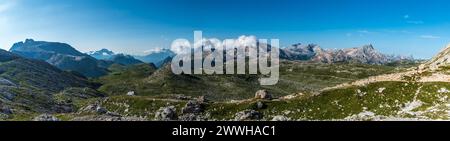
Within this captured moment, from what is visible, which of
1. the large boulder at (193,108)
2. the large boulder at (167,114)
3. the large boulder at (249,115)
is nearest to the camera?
the large boulder at (249,115)

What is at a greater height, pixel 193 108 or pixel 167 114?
pixel 193 108

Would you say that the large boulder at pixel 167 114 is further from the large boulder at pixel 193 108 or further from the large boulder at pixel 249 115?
the large boulder at pixel 249 115

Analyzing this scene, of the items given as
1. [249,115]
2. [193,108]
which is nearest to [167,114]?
[193,108]

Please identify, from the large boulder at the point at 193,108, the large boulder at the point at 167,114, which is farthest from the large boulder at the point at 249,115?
the large boulder at the point at 167,114

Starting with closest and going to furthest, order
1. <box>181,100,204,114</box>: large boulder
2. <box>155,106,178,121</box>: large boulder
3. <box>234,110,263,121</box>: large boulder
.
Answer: <box>234,110,263,121</box>: large boulder → <box>155,106,178,121</box>: large boulder → <box>181,100,204,114</box>: large boulder

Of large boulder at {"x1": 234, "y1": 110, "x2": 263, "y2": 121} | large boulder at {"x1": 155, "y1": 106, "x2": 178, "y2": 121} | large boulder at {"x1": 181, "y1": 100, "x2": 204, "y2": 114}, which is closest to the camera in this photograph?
large boulder at {"x1": 234, "y1": 110, "x2": 263, "y2": 121}

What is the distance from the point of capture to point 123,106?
512 feet

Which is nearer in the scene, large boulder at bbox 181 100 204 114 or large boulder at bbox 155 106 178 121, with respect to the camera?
large boulder at bbox 155 106 178 121

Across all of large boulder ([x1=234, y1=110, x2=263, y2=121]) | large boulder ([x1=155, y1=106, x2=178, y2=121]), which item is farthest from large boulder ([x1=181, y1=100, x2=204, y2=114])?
large boulder ([x1=234, y1=110, x2=263, y2=121])

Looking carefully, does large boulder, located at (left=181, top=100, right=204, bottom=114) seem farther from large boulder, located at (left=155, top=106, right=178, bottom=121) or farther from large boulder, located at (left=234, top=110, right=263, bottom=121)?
large boulder, located at (left=234, top=110, right=263, bottom=121)

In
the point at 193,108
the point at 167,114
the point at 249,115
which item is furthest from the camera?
the point at 193,108

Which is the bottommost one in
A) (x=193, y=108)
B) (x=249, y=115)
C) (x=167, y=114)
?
(x=167, y=114)

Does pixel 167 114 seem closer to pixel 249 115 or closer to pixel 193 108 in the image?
pixel 193 108
